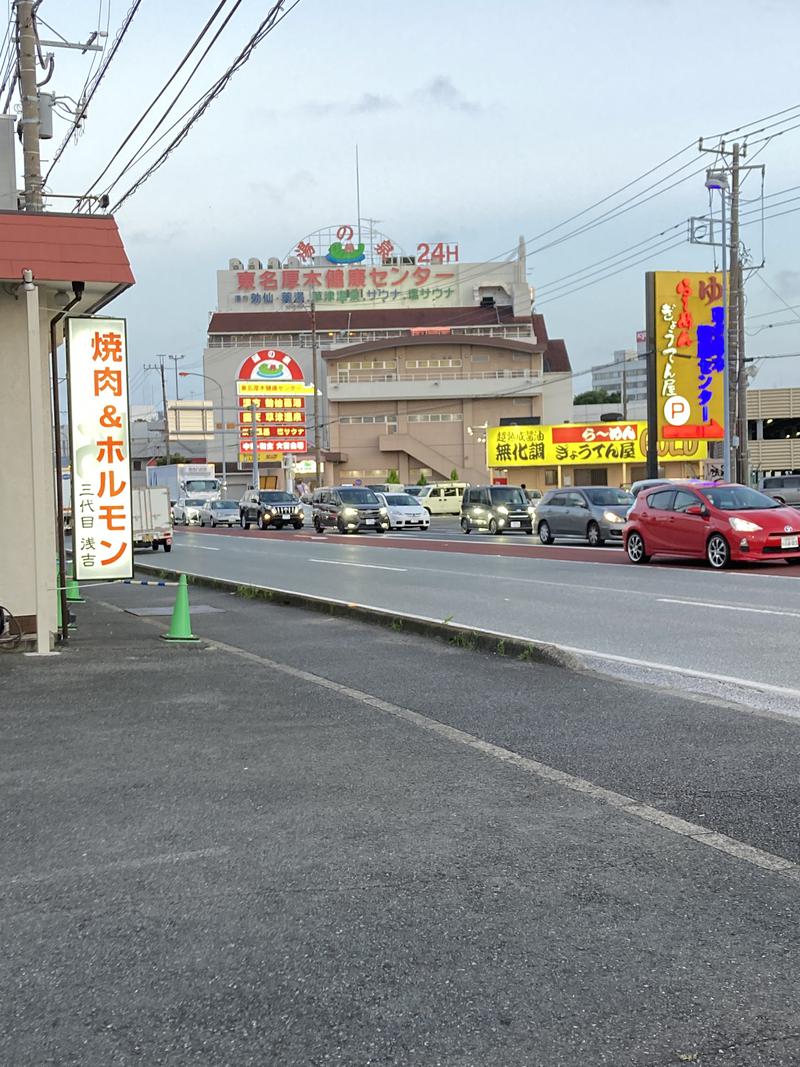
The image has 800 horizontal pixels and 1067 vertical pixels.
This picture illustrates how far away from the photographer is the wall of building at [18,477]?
33.7ft

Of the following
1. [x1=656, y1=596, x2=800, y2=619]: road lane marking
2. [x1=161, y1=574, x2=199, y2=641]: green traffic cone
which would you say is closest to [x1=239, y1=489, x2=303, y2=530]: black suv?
[x1=656, y1=596, x2=800, y2=619]: road lane marking

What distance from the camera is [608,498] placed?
99.5 feet

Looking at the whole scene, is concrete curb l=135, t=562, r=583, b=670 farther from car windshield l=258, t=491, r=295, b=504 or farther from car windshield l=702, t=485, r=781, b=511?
car windshield l=258, t=491, r=295, b=504

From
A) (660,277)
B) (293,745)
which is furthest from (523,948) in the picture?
(660,277)

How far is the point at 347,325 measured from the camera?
104750mm

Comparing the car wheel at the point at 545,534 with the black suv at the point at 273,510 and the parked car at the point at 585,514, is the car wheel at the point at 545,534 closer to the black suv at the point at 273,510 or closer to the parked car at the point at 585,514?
the parked car at the point at 585,514

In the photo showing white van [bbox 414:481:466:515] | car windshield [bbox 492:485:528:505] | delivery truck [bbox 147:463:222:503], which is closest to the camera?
car windshield [bbox 492:485:528:505]

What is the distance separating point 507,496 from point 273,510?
46.4ft

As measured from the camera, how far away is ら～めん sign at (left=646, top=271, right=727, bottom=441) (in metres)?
45.8

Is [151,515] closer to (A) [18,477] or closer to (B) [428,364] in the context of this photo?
(A) [18,477]

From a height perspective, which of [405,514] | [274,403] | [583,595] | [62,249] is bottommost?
[583,595]

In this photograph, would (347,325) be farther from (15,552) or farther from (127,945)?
(127,945)

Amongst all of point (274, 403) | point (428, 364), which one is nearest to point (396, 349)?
point (428, 364)

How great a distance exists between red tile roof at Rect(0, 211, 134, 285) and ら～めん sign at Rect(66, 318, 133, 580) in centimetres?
123
